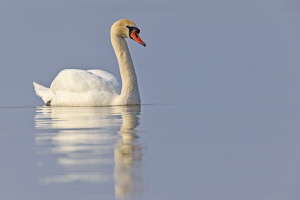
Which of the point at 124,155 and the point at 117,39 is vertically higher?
the point at 117,39

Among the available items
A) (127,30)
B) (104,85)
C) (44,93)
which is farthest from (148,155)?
(44,93)

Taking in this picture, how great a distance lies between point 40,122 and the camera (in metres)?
11.8

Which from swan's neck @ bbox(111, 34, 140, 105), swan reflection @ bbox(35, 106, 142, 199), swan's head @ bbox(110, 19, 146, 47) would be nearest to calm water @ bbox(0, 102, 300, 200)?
swan reflection @ bbox(35, 106, 142, 199)

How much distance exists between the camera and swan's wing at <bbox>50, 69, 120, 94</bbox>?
600 inches

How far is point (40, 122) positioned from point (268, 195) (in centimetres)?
643

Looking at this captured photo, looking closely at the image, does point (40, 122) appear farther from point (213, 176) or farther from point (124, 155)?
point (213, 176)

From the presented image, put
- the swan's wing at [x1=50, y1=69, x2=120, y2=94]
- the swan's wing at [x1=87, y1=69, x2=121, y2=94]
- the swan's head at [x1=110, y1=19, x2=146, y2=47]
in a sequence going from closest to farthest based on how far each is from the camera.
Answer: the swan's wing at [x1=50, y1=69, x2=120, y2=94], the swan's wing at [x1=87, y1=69, x2=121, y2=94], the swan's head at [x1=110, y1=19, x2=146, y2=47]

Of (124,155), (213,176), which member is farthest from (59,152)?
(213,176)

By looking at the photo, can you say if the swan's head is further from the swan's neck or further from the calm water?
the calm water

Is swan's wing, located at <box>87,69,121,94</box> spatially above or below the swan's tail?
above

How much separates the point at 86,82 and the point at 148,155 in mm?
7758

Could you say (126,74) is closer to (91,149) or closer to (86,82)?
(86,82)

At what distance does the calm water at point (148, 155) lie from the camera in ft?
20.0

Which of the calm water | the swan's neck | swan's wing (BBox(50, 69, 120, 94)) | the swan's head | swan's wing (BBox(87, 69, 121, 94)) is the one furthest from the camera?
the swan's head
